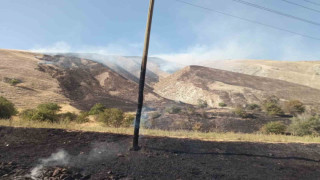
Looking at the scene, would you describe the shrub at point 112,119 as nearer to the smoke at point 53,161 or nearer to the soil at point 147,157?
the soil at point 147,157

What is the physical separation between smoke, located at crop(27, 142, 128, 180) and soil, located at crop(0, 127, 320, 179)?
1.1 inches

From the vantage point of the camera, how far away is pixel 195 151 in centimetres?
1002

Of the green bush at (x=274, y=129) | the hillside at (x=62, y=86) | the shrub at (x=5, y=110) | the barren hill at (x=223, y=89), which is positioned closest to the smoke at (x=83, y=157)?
the shrub at (x=5, y=110)

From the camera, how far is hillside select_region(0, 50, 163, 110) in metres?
37.9

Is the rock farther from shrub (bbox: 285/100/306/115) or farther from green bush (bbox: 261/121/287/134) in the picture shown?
shrub (bbox: 285/100/306/115)

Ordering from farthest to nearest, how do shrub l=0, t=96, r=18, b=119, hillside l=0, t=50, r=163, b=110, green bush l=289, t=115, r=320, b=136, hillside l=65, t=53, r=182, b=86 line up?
hillside l=65, t=53, r=182, b=86 → hillside l=0, t=50, r=163, b=110 → green bush l=289, t=115, r=320, b=136 → shrub l=0, t=96, r=18, b=119

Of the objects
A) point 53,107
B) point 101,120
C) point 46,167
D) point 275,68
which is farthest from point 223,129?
point 275,68

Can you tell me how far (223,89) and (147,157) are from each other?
1879 inches

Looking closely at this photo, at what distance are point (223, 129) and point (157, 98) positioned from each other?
25.1 meters

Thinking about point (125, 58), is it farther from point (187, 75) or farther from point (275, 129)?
point (275, 129)

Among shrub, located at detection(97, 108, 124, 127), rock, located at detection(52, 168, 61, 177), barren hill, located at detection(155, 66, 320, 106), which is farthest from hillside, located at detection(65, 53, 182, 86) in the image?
rock, located at detection(52, 168, 61, 177)

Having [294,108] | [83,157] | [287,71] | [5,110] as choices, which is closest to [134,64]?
[287,71]

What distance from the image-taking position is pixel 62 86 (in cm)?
4784

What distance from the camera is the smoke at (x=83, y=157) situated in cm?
773
